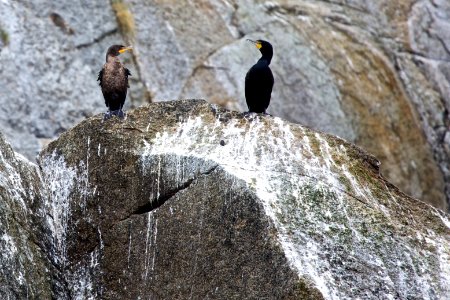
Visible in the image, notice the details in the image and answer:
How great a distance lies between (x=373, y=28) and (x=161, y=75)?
4681 millimetres

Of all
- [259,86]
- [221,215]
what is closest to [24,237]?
[221,215]

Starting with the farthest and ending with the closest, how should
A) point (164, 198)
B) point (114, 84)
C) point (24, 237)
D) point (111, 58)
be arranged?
point (111, 58)
point (114, 84)
point (164, 198)
point (24, 237)

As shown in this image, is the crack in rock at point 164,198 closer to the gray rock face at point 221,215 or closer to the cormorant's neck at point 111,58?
the gray rock face at point 221,215

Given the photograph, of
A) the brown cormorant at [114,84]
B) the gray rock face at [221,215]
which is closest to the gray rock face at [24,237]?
the gray rock face at [221,215]

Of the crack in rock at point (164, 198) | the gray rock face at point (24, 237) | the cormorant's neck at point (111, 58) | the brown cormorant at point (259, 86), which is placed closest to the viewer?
the gray rock face at point (24, 237)

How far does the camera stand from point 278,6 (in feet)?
63.6

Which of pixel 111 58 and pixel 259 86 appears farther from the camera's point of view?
pixel 111 58

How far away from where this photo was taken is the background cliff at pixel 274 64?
675 inches

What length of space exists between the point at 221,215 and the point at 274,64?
9.39m

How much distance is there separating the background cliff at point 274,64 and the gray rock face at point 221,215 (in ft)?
21.9

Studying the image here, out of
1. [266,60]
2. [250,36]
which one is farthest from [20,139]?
[266,60]

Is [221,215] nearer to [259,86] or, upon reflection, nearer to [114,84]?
[259,86]

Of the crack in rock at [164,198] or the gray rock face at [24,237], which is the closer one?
the gray rock face at [24,237]

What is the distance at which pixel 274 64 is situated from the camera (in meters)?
18.4
